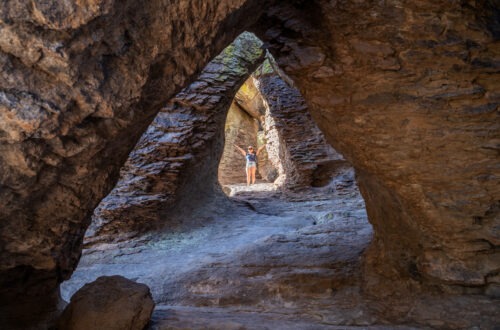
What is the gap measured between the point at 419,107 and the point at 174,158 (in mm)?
3985

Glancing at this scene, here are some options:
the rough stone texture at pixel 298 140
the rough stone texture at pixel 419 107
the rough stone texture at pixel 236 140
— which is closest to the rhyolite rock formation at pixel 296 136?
the rough stone texture at pixel 298 140

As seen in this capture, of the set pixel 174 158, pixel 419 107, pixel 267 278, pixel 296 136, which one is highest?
pixel 296 136

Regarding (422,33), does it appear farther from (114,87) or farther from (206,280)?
(206,280)

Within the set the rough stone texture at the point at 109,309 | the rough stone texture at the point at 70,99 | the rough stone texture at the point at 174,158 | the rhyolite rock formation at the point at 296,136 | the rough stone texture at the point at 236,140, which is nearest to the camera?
the rough stone texture at the point at 70,99

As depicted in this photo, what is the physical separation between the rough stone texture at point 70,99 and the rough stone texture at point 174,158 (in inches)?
113

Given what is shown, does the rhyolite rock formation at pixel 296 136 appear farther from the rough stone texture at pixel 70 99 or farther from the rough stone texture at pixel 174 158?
the rough stone texture at pixel 70 99

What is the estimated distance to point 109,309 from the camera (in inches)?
92.9

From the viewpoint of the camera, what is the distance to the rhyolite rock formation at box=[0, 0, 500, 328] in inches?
60.1

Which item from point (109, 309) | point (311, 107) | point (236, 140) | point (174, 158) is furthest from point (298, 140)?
point (236, 140)

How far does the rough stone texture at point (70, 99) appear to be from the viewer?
4.68ft

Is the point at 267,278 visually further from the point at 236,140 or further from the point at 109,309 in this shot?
the point at 236,140

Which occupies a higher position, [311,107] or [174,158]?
[311,107]

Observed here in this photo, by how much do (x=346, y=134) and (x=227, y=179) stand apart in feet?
43.5

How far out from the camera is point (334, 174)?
8578mm
